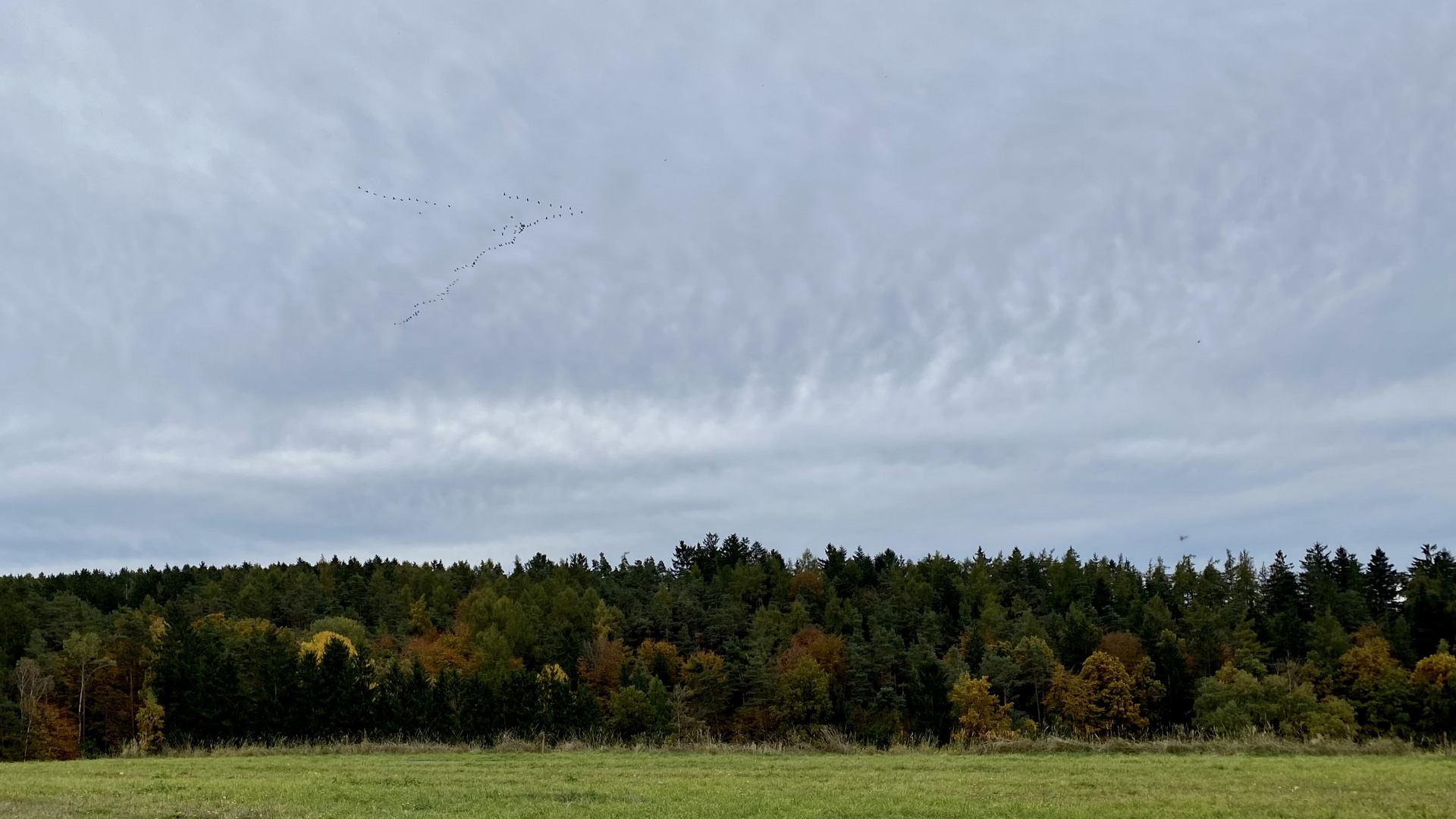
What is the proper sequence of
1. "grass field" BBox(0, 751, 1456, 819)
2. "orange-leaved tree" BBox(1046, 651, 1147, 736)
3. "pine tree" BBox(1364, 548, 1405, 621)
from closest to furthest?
1. "grass field" BBox(0, 751, 1456, 819)
2. "orange-leaved tree" BBox(1046, 651, 1147, 736)
3. "pine tree" BBox(1364, 548, 1405, 621)

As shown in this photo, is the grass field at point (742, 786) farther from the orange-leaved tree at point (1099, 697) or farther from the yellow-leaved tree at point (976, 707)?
the orange-leaved tree at point (1099, 697)

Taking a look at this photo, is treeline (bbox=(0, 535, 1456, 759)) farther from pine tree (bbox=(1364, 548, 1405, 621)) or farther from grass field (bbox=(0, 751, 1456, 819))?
grass field (bbox=(0, 751, 1456, 819))

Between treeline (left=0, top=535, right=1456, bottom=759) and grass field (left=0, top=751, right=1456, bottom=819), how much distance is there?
41363 mm

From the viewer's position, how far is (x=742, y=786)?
2191 centimetres

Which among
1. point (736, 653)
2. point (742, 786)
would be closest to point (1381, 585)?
point (736, 653)

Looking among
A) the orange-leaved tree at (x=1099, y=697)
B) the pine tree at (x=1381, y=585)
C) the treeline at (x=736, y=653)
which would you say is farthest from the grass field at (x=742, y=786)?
the pine tree at (x=1381, y=585)

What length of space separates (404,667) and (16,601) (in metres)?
70.4

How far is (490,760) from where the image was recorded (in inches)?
1151

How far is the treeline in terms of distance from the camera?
89.0 m

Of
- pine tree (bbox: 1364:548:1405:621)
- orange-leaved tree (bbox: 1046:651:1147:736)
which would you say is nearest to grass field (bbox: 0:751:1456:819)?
orange-leaved tree (bbox: 1046:651:1147:736)

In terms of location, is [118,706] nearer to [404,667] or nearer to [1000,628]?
[404,667]

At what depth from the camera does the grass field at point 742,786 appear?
17.5m

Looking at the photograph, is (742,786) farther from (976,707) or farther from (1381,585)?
(1381,585)

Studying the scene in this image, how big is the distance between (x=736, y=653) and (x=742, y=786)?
117546mm
